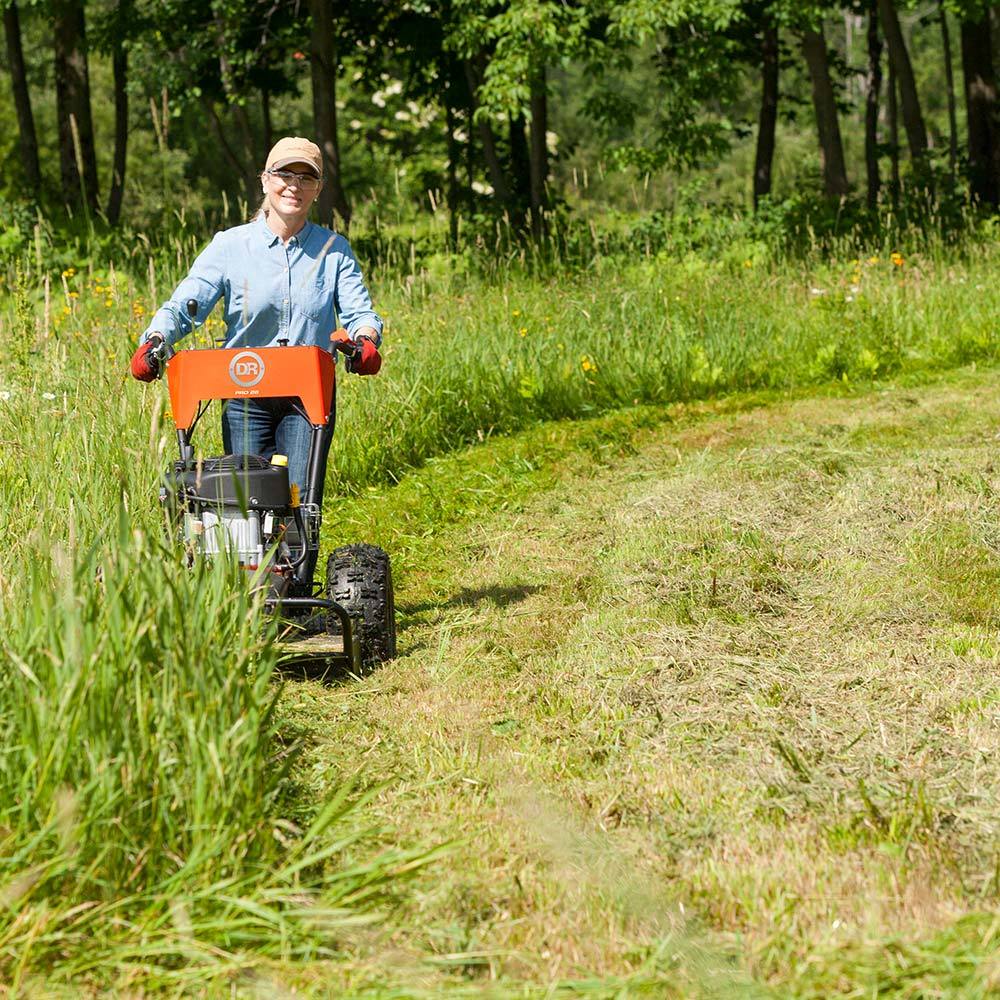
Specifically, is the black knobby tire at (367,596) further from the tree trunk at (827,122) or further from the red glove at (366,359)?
the tree trunk at (827,122)

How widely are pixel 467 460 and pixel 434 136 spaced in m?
19.3

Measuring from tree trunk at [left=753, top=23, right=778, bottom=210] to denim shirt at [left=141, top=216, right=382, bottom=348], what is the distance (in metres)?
16.7

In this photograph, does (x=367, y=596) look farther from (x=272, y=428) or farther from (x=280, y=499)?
(x=272, y=428)

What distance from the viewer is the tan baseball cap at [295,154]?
460 cm

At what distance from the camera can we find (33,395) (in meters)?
5.82

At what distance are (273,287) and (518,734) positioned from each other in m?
1.80

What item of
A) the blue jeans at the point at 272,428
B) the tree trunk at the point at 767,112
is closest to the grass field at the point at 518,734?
the blue jeans at the point at 272,428

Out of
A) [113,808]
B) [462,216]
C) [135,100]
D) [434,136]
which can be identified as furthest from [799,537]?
[135,100]

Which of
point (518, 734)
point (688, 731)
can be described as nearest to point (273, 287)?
point (518, 734)

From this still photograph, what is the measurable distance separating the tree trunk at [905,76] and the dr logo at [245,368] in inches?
623

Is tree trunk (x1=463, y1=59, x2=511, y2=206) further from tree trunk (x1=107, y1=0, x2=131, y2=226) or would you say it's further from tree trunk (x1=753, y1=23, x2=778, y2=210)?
tree trunk (x1=107, y1=0, x2=131, y2=226)

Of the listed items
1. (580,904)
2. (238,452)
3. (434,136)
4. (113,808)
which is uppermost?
(434,136)

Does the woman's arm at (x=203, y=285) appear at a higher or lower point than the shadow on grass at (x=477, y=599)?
higher

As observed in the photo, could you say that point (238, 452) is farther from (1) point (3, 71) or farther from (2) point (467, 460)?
(1) point (3, 71)
